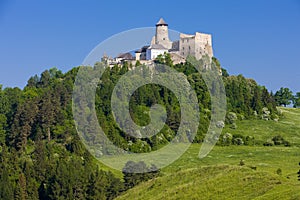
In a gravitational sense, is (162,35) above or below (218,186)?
above

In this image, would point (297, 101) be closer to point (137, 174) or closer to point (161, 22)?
point (161, 22)

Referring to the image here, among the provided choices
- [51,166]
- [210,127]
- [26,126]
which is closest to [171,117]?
[210,127]

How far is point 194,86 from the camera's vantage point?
124 meters

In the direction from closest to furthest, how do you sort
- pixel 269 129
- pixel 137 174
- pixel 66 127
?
pixel 137 174
pixel 66 127
pixel 269 129

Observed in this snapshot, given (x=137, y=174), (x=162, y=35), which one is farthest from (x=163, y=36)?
(x=137, y=174)

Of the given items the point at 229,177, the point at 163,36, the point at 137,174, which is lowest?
the point at 229,177

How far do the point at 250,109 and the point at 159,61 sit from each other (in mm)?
18254

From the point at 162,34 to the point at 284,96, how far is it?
3622 centimetres

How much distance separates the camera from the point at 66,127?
11244cm

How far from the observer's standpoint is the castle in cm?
12912

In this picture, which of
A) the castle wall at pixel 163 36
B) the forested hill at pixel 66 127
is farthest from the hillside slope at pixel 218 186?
the castle wall at pixel 163 36

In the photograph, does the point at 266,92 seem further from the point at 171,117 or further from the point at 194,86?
the point at 171,117

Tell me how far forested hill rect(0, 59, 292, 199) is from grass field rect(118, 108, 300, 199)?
6378 mm

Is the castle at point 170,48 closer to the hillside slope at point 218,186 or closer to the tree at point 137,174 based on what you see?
the tree at point 137,174
